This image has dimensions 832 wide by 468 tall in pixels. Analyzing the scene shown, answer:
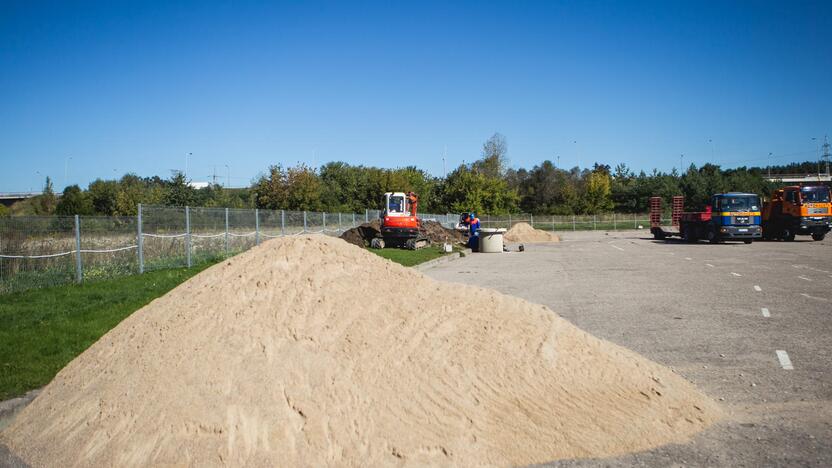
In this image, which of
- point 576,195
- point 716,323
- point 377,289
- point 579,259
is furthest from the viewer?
point 576,195

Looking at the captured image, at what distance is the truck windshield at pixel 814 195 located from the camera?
31.7 m

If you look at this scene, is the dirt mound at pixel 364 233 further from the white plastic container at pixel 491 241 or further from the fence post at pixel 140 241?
the fence post at pixel 140 241

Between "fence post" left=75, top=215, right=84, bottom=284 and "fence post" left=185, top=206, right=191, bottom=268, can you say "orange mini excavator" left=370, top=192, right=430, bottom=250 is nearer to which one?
"fence post" left=185, top=206, right=191, bottom=268

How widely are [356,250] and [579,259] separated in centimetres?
1875

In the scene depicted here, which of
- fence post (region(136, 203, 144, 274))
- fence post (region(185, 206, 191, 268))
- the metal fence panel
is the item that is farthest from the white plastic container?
the metal fence panel

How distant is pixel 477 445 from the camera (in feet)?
13.9

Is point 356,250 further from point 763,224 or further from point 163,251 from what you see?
point 763,224

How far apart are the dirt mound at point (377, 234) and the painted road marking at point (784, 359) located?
21.9 meters

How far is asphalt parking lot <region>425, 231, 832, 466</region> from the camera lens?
14.4ft

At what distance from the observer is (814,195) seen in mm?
31781

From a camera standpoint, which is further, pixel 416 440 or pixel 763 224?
pixel 763 224

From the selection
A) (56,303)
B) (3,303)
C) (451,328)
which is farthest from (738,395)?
(3,303)

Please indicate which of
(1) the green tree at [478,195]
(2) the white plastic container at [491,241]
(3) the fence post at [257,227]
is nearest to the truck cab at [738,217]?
(2) the white plastic container at [491,241]

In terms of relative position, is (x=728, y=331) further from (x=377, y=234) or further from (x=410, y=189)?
(x=410, y=189)
